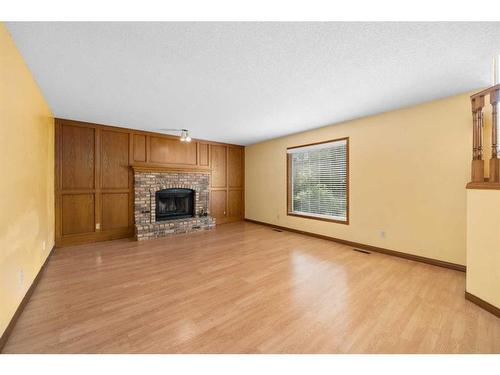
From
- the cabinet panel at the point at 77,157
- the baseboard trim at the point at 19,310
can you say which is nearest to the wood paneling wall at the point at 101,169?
the cabinet panel at the point at 77,157

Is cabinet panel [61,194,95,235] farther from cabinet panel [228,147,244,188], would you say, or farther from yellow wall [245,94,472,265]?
yellow wall [245,94,472,265]

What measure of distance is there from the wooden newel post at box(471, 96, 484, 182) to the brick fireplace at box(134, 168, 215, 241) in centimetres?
487

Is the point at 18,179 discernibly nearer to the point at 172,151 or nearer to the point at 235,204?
the point at 172,151

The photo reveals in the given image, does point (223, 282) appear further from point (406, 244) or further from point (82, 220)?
point (82, 220)

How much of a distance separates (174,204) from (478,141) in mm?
5544

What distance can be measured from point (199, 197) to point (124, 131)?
7.53ft

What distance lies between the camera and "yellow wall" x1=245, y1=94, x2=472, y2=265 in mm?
2818

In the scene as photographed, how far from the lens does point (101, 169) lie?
4.28 metres

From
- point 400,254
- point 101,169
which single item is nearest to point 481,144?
point 400,254

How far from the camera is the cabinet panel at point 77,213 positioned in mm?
3922

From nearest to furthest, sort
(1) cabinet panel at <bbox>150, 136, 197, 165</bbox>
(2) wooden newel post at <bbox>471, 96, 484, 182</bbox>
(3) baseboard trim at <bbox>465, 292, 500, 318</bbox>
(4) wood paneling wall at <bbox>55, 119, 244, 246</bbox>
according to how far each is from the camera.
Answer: (3) baseboard trim at <bbox>465, 292, 500, 318</bbox> < (2) wooden newel post at <bbox>471, 96, 484, 182</bbox> < (4) wood paneling wall at <bbox>55, 119, 244, 246</bbox> < (1) cabinet panel at <bbox>150, 136, 197, 165</bbox>

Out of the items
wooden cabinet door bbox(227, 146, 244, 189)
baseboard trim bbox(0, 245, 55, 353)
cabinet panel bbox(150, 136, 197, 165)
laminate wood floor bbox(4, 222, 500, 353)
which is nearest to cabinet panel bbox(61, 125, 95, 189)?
cabinet panel bbox(150, 136, 197, 165)

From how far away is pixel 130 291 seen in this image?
227cm

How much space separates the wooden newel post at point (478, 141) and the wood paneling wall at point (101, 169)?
16.4ft
